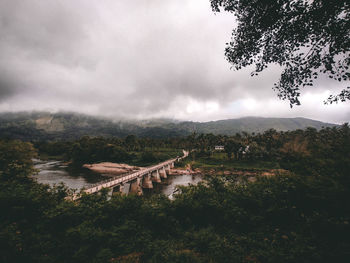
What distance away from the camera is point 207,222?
8.58 m

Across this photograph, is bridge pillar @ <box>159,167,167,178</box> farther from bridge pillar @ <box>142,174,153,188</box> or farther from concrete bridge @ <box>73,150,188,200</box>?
bridge pillar @ <box>142,174,153,188</box>

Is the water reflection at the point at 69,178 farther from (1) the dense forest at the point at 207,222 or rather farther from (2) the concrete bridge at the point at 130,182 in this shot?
(1) the dense forest at the point at 207,222

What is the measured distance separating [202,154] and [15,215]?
8792 cm

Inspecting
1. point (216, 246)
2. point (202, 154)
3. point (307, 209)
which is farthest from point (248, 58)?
point (202, 154)

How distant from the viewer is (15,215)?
7.54 metres

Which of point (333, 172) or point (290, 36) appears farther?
point (290, 36)

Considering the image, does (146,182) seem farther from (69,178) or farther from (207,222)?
(207,222)

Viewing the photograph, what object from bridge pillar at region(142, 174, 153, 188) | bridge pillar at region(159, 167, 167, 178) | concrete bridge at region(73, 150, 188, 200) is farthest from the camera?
bridge pillar at region(159, 167, 167, 178)

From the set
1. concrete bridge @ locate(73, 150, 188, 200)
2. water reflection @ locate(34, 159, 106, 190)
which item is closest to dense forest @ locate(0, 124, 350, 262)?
concrete bridge @ locate(73, 150, 188, 200)

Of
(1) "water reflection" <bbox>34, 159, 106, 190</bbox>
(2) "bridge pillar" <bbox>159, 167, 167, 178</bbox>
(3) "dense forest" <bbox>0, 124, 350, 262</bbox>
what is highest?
(3) "dense forest" <bbox>0, 124, 350, 262</bbox>

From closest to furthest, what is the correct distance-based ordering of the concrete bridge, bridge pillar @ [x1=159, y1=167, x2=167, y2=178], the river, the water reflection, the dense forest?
the dense forest, the concrete bridge, the river, the water reflection, bridge pillar @ [x1=159, y1=167, x2=167, y2=178]

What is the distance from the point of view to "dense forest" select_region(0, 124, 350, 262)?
5.13m

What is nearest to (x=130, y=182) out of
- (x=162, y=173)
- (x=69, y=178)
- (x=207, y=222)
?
(x=162, y=173)

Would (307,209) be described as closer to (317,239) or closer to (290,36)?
(317,239)
